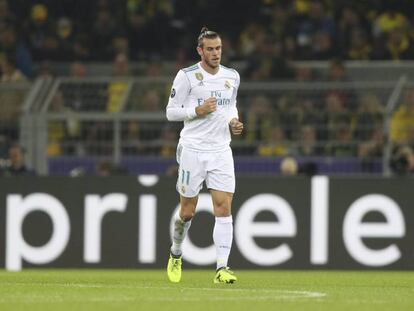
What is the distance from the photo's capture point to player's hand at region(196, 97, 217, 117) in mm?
10883

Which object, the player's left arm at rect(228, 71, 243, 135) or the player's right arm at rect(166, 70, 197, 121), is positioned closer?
the player's left arm at rect(228, 71, 243, 135)

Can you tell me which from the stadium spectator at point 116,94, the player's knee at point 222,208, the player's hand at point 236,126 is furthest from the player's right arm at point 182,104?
the stadium spectator at point 116,94

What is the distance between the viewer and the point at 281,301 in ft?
30.2

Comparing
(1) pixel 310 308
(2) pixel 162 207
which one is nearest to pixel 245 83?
(2) pixel 162 207

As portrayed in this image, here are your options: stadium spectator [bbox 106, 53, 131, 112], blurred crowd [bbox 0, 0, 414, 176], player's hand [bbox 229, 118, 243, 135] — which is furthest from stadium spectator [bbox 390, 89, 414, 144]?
player's hand [bbox 229, 118, 243, 135]

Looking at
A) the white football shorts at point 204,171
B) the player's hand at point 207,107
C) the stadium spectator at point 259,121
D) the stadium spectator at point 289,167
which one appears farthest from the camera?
the stadium spectator at point 259,121

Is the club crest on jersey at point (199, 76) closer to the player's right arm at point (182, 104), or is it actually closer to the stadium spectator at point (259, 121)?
the player's right arm at point (182, 104)

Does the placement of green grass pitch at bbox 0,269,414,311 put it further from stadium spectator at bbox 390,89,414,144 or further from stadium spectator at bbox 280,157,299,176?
stadium spectator at bbox 390,89,414,144

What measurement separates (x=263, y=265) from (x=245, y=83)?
316 cm

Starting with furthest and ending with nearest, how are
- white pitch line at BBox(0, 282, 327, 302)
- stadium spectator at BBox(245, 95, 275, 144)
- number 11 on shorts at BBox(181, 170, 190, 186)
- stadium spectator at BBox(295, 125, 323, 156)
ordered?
stadium spectator at BBox(245, 95, 275, 144)
stadium spectator at BBox(295, 125, 323, 156)
number 11 on shorts at BBox(181, 170, 190, 186)
white pitch line at BBox(0, 282, 327, 302)

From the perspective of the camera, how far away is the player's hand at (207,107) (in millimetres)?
10883

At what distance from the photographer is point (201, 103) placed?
1116 cm

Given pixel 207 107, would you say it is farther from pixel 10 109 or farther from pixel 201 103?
pixel 10 109

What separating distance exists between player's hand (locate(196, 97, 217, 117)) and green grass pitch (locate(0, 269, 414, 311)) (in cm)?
147
